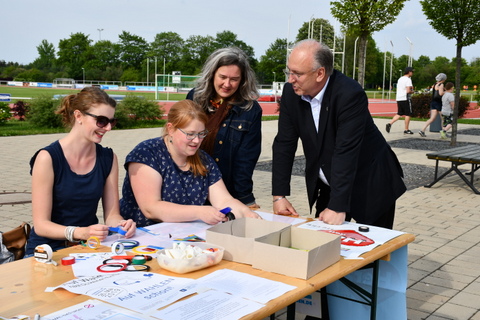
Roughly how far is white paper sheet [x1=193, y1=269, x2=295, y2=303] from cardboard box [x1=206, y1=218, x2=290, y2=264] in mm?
138

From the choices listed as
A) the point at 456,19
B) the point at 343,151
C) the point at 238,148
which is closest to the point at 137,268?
the point at 343,151

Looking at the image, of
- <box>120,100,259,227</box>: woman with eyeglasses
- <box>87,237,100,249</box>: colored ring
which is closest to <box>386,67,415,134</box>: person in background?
<box>120,100,259,227</box>: woman with eyeglasses

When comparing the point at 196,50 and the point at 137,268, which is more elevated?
the point at 196,50

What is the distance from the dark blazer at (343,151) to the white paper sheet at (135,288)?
1.27 m

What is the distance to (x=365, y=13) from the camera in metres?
14.7

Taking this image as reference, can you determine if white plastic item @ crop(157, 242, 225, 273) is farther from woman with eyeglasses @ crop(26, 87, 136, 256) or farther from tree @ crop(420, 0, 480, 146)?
tree @ crop(420, 0, 480, 146)

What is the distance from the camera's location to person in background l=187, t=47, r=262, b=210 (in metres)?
3.61

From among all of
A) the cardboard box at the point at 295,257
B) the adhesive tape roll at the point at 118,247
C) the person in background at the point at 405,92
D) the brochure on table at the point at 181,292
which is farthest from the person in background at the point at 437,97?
the brochure on table at the point at 181,292

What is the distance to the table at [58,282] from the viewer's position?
1.79 metres

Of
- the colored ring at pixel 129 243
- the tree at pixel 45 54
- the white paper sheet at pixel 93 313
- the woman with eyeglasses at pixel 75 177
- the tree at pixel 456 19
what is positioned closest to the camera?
the white paper sheet at pixel 93 313

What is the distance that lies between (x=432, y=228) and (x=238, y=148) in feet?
11.4

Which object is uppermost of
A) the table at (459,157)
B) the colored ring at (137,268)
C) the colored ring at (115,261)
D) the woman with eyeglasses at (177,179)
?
the woman with eyeglasses at (177,179)

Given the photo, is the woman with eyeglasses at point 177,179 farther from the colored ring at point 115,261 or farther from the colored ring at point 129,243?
the colored ring at point 115,261

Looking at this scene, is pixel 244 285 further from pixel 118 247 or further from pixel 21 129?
pixel 21 129
